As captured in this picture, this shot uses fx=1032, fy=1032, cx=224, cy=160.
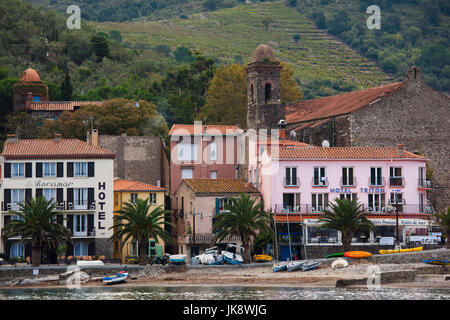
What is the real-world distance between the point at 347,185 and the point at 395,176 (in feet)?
14.6

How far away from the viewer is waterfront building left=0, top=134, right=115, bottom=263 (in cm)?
8662

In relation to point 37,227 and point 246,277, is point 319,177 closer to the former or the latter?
point 246,277

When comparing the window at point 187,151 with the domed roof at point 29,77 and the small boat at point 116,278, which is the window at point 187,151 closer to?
the small boat at point 116,278

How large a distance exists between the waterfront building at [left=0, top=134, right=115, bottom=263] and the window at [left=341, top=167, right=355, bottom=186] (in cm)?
2020

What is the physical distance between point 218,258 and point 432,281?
57.1 ft

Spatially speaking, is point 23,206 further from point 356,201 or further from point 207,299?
point 356,201

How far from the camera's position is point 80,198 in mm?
87562

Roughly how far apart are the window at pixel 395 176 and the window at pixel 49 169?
95.8ft

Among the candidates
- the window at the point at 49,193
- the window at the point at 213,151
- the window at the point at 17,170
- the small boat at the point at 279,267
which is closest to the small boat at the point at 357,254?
the small boat at the point at 279,267

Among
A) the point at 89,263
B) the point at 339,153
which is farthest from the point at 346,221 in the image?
the point at 89,263

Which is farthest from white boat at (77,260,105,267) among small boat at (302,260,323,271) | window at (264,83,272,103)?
window at (264,83,272,103)

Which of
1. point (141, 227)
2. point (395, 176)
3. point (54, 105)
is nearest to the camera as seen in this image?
point (141, 227)

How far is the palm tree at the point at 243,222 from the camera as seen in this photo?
80.0m

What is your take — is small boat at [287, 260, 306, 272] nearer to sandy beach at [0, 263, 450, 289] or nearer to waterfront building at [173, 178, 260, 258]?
sandy beach at [0, 263, 450, 289]
